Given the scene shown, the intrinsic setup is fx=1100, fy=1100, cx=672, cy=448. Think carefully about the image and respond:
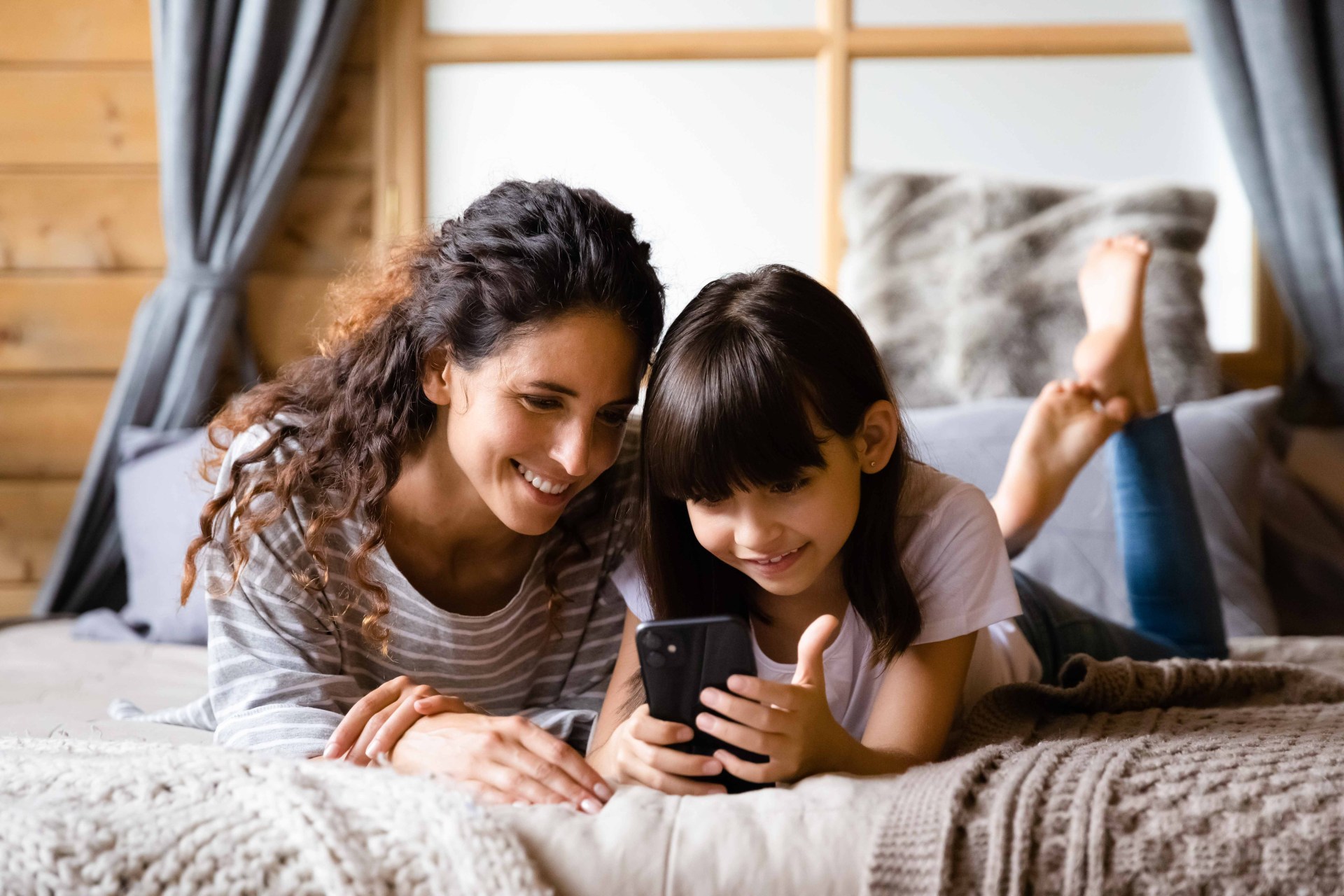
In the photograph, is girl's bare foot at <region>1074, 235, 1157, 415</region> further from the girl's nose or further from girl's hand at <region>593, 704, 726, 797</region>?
girl's hand at <region>593, 704, 726, 797</region>

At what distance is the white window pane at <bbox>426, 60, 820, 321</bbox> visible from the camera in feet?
7.30

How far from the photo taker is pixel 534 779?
873 millimetres

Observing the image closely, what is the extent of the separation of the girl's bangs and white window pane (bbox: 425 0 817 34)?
146 cm

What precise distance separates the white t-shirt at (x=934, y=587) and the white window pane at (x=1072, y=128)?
1238mm

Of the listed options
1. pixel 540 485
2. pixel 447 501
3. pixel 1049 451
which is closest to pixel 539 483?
pixel 540 485

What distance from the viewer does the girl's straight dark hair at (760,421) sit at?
3.11 feet

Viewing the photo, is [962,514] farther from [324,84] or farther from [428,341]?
[324,84]

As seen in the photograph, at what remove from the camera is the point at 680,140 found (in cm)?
223

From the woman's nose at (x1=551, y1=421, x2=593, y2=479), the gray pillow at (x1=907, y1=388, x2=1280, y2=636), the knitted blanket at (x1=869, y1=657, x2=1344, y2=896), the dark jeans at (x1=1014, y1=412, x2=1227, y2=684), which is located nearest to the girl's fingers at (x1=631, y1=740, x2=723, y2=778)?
the knitted blanket at (x1=869, y1=657, x2=1344, y2=896)

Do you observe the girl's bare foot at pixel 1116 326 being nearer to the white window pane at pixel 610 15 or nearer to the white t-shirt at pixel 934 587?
the white t-shirt at pixel 934 587

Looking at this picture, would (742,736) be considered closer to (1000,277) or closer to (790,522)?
(790,522)

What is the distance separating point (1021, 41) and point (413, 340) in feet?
5.03

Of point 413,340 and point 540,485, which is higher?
point 413,340

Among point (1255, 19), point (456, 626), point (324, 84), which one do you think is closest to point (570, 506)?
point (456, 626)
